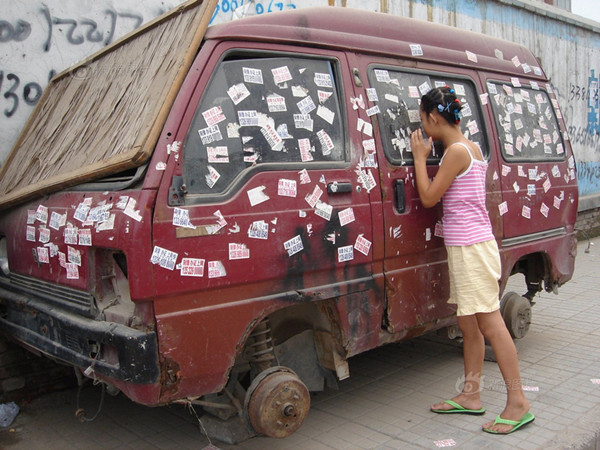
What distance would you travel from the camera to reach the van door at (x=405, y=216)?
3555mm

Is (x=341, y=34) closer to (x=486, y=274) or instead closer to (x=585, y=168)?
(x=486, y=274)

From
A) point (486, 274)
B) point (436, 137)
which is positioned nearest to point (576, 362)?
point (486, 274)

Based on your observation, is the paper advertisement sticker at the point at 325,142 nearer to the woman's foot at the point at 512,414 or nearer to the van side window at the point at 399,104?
the van side window at the point at 399,104

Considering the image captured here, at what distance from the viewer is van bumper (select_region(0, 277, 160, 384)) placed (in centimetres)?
258

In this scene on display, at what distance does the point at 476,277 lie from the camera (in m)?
3.58

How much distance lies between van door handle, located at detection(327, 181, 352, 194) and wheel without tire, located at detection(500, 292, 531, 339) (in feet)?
7.34

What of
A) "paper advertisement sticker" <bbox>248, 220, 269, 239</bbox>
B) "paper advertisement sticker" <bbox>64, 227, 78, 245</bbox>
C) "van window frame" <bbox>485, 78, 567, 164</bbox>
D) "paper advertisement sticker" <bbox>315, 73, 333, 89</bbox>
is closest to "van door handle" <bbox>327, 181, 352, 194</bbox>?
"paper advertisement sticker" <bbox>248, 220, 269, 239</bbox>

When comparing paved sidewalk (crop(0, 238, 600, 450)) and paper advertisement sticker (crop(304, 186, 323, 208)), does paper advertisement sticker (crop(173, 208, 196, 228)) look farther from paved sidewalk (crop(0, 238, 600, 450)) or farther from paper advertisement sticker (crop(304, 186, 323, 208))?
paved sidewalk (crop(0, 238, 600, 450))

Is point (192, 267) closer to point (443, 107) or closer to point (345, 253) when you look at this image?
point (345, 253)

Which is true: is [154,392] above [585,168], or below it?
below

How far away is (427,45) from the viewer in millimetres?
4039

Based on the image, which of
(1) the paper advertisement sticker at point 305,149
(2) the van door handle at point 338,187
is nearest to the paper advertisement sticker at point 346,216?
(2) the van door handle at point 338,187

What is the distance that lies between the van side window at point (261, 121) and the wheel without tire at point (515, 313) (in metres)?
2.34

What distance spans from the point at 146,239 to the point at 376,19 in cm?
214
